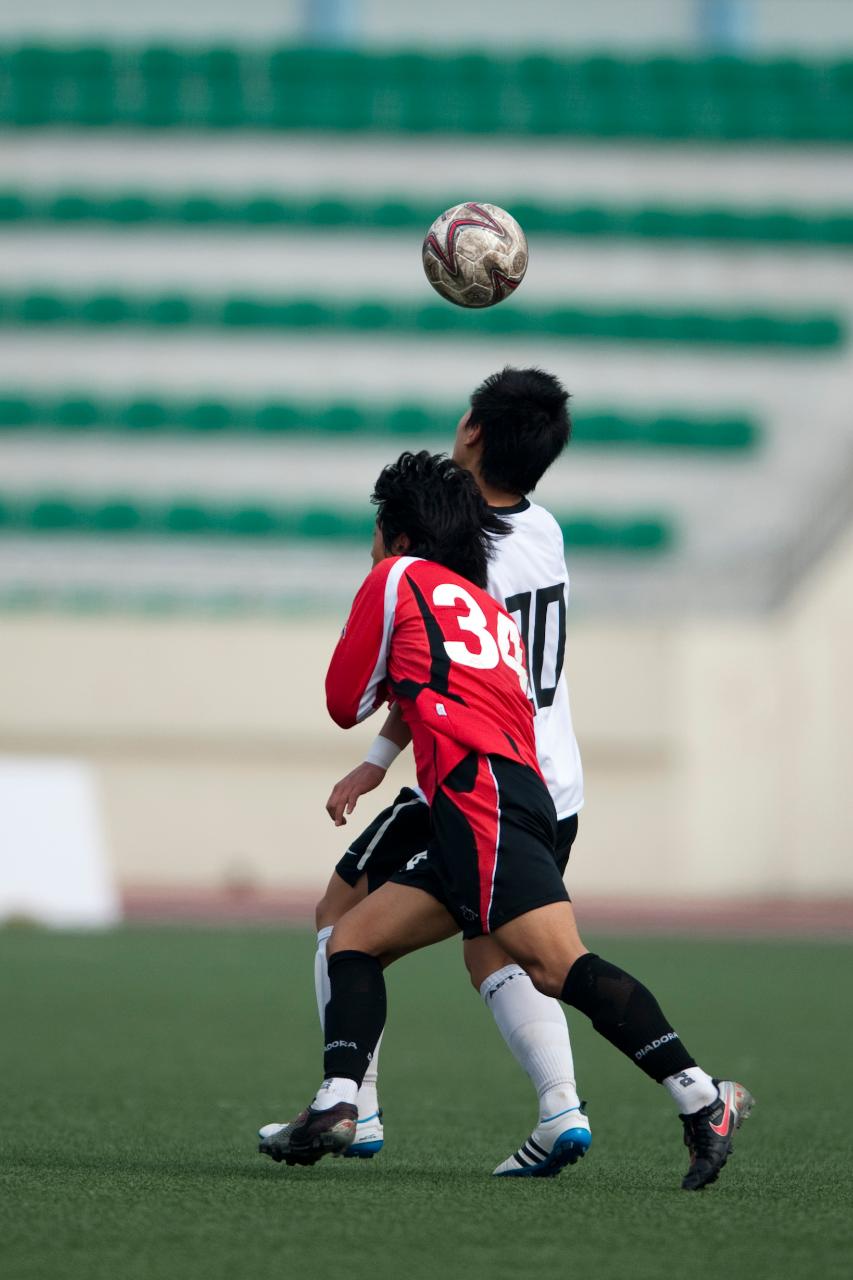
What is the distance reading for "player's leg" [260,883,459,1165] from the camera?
380 centimetres

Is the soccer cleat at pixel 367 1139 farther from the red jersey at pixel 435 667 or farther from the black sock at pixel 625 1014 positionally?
the red jersey at pixel 435 667

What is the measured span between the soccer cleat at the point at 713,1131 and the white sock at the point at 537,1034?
34cm

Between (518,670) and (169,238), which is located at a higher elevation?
(169,238)

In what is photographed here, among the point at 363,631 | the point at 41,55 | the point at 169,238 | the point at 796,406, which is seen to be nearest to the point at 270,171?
the point at 169,238

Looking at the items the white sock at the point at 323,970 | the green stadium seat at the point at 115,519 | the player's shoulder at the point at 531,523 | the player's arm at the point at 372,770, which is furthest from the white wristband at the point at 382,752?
the green stadium seat at the point at 115,519

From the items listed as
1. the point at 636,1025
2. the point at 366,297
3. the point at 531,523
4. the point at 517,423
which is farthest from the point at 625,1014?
the point at 366,297

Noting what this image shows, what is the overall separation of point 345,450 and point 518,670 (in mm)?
17754

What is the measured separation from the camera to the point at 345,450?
21531mm

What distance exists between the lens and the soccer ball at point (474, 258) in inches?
178

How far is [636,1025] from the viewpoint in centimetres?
369

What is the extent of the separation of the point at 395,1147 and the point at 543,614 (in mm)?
1347

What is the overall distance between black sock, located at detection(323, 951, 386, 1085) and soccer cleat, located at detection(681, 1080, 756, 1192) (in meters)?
0.65

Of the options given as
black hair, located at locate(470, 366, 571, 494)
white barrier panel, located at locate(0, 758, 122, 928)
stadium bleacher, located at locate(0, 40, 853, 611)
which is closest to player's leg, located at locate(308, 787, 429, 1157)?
black hair, located at locate(470, 366, 571, 494)

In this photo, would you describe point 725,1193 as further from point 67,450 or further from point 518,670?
point 67,450
